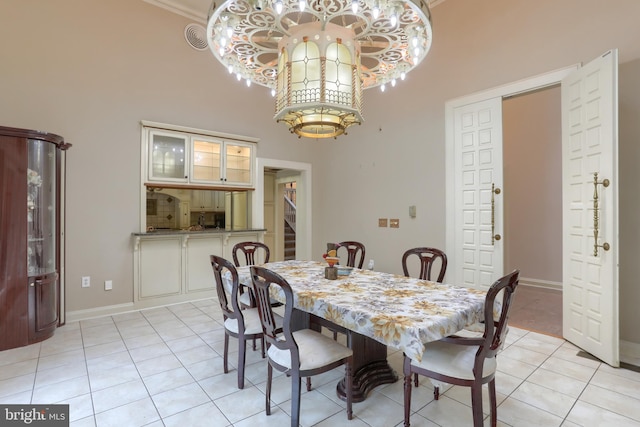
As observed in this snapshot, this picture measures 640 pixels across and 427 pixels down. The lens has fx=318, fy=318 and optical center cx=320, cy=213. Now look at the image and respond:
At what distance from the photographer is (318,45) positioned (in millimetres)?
2260

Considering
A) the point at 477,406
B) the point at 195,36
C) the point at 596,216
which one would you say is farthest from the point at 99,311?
the point at 596,216

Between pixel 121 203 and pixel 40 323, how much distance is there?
1513 mm

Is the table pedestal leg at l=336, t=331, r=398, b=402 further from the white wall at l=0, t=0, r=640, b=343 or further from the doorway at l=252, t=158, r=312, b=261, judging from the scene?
the doorway at l=252, t=158, r=312, b=261

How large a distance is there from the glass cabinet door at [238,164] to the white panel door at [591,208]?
4036mm

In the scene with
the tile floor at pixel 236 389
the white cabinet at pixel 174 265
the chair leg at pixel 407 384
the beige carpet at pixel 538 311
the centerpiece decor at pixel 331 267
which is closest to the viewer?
the chair leg at pixel 407 384

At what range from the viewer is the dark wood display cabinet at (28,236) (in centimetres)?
291

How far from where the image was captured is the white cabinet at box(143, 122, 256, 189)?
4.21 metres

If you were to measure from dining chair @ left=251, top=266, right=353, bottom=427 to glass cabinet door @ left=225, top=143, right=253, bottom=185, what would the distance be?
10.6ft

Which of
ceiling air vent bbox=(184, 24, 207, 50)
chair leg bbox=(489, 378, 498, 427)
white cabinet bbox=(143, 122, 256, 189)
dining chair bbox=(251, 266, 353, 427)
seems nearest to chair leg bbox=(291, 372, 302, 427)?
dining chair bbox=(251, 266, 353, 427)

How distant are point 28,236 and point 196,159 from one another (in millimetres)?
2052

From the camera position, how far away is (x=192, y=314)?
3.95 metres

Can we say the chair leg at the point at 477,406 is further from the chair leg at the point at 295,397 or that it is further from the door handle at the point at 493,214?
the door handle at the point at 493,214

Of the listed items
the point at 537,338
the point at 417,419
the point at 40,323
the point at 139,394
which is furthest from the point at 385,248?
the point at 40,323

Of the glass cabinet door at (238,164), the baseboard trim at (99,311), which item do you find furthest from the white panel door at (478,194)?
the baseboard trim at (99,311)
